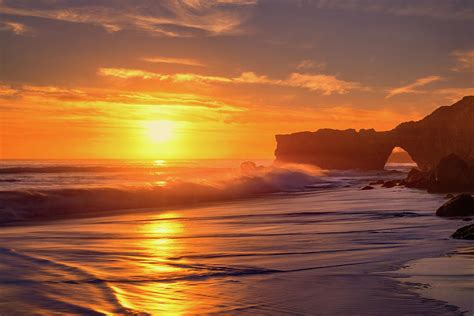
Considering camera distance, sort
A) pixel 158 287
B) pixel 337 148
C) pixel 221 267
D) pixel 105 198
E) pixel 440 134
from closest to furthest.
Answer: pixel 158 287
pixel 221 267
pixel 105 198
pixel 440 134
pixel 337 148

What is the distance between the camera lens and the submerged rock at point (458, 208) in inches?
583

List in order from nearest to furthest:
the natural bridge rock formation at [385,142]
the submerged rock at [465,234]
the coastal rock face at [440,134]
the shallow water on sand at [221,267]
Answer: the shallow water on sand at [221,267], the submerged rock at [465,234], the coastal rock face at [440,134], the natural bridge rock formation at [385,142]

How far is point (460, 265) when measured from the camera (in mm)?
7406

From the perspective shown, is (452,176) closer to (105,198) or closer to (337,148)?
(105,198)

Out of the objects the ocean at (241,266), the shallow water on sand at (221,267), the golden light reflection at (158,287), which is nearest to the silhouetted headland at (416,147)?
the ocean at (241,266)

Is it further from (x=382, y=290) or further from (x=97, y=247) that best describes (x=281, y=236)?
(x=382, y=290)

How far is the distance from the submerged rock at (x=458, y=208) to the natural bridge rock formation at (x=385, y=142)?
3980cm

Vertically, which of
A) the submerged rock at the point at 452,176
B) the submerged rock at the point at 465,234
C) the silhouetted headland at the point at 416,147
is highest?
the silhouetted headland at the point at 416,147

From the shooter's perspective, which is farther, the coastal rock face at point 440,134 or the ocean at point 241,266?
the coastal rock face at point 440,134

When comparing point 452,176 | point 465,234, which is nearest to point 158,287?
point 465,234

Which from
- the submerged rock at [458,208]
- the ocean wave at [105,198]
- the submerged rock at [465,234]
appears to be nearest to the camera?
the submerged rock at [465,234]

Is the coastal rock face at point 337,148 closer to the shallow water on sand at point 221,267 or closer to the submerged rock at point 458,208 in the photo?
the submerged rock at point 458,208

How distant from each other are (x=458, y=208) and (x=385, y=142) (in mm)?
70958

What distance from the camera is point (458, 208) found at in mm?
14852
